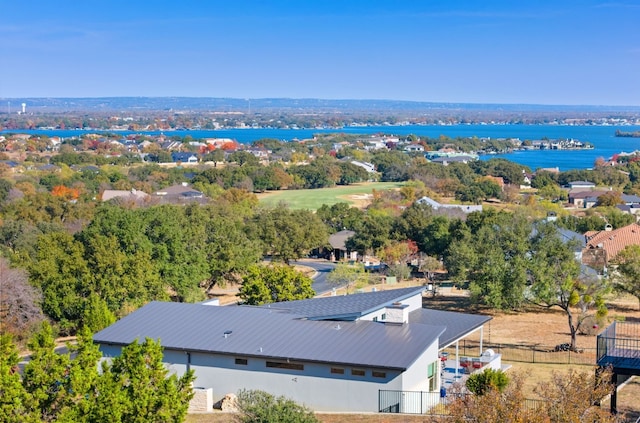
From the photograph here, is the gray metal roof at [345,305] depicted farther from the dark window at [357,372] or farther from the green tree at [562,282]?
the green tree at [562,282]

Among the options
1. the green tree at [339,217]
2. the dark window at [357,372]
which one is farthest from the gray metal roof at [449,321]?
the green tree at [339,217]

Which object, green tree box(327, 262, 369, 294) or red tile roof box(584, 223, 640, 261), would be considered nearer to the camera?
green tree box(327, 262, 369, 294)

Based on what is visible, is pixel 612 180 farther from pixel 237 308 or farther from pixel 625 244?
pixel 237 308

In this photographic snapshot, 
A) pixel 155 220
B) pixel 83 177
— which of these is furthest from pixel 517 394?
pixel 83 177

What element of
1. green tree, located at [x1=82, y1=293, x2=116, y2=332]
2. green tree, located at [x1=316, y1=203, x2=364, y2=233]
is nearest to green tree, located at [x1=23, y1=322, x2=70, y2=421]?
green tree, located at [x1=82, y1=293, x2=116, y2=332]

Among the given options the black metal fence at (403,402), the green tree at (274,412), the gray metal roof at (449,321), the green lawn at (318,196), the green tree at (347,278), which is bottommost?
the green lawn at (318,196)

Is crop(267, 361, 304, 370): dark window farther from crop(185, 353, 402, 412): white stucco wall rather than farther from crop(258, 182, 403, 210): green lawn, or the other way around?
crop(258, 182, 403, 210): green lawn
